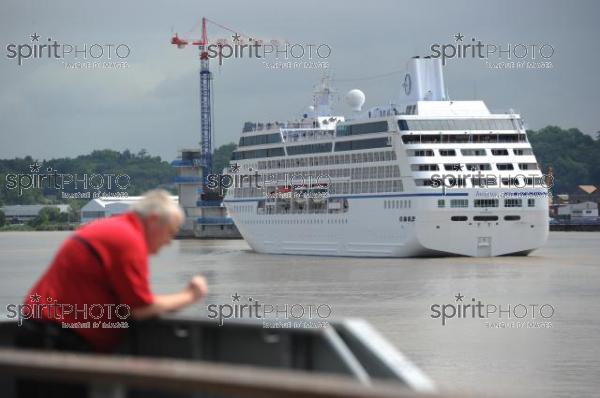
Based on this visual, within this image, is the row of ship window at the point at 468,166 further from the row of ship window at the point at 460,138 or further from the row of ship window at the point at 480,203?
the row of ship window at the point at 480,203

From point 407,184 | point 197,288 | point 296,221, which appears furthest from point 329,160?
point 197,288

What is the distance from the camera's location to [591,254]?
6378cm

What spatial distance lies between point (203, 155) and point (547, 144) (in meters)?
56.8

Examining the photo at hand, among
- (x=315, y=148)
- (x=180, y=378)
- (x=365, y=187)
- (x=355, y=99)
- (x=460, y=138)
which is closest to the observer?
(x=180, y=378)

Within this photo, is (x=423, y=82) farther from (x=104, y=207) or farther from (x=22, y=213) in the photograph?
(x=22, y=213)

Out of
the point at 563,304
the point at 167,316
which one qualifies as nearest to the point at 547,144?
the point at 563,304

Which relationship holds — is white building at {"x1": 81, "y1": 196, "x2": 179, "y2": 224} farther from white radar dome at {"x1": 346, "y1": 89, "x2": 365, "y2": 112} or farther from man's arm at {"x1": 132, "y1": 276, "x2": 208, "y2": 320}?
man's arm at {"x1": 132, "y1": 276, "x2": 208, "y2": 320}

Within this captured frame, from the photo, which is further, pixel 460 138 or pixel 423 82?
pixel 423 82

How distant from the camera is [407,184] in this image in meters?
55.7

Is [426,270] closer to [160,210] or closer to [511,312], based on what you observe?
[511,312]

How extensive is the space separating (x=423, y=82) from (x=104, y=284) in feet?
193

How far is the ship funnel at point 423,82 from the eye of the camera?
62.1 metres

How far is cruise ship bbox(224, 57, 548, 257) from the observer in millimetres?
53562

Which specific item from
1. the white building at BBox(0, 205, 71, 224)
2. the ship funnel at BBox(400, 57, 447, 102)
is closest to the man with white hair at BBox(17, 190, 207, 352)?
the ship funnel at BBox(400, 57, 447, 102)
